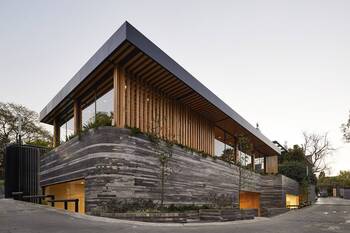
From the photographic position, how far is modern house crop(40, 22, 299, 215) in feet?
45.1

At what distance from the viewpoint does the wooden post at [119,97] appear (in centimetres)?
1484

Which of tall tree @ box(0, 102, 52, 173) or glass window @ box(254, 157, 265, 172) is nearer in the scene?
glass window @ box(254, 157, 265, 172)

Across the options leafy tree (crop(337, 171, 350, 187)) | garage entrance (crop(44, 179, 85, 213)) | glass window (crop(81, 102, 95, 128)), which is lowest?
leafy tree (crop(337, 171, 350, 187))

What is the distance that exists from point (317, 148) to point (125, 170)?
54.9m

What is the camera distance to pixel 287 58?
25.1 metres

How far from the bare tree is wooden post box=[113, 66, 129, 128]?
52192 millimetres

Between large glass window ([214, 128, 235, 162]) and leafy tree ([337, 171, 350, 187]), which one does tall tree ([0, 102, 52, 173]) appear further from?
leafy tree ([337, 171, 350, 187])

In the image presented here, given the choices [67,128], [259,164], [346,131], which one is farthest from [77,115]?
[259,164]

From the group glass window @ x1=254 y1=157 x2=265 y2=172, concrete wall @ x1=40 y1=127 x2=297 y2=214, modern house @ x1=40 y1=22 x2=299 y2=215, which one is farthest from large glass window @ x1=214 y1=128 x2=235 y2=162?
glass window @ x1=254 y1=157 x2=265 y2=172

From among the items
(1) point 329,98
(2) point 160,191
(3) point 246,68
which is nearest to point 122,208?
(2) point 160,191

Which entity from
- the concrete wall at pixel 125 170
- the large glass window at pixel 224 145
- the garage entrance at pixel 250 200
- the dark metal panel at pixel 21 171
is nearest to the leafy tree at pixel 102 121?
the concrete wall at pixel 125 170

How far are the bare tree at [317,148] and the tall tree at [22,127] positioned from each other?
140 feet

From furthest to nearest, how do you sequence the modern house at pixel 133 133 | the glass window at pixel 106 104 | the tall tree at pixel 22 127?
1. the tall tree at pixel 22 127
2. the glass window at pixel 106 104
3. the modern house at pixel 133 133

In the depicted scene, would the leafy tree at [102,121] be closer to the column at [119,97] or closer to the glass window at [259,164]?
the column at [119,97]
